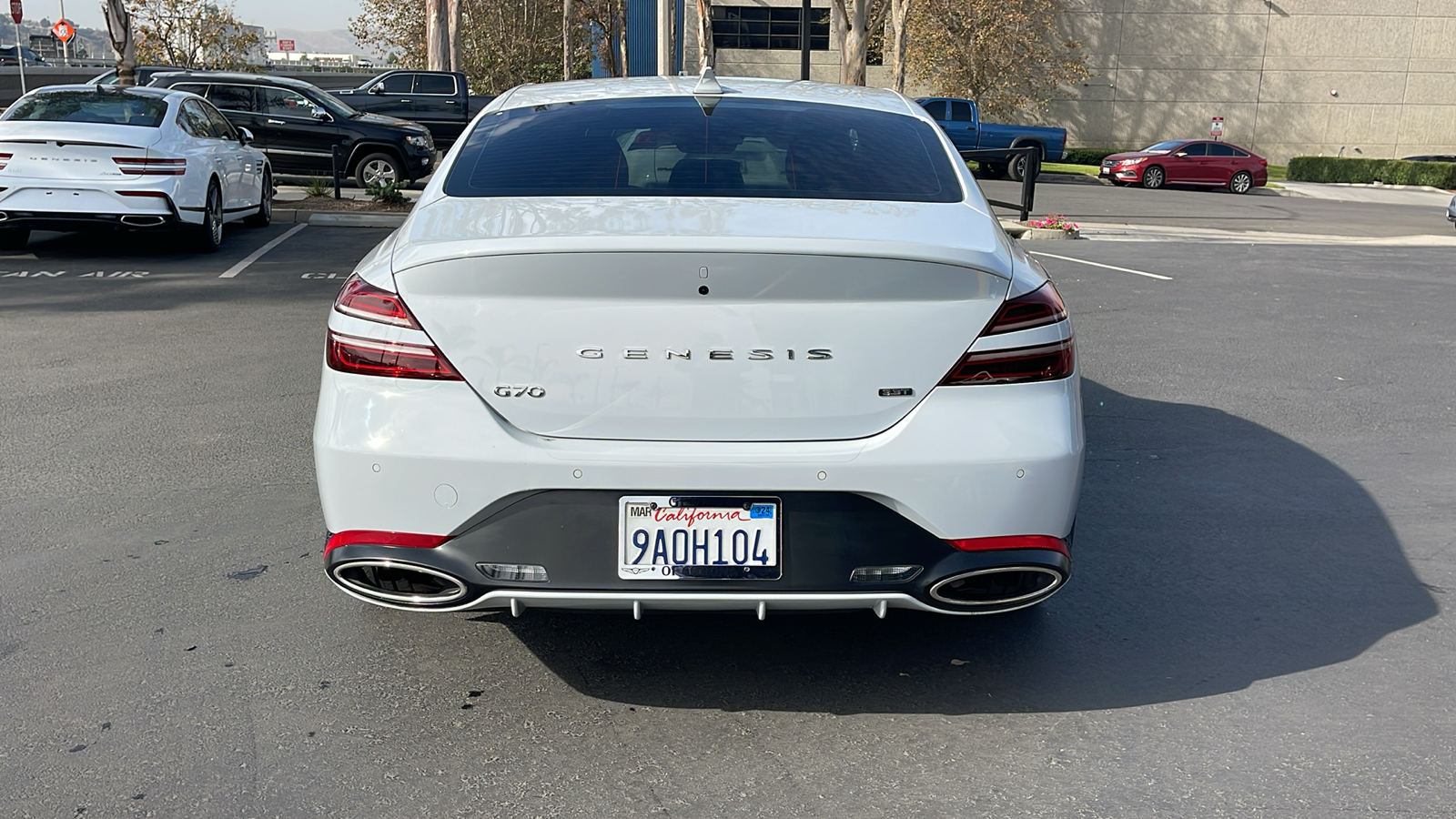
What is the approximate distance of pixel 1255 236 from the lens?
19406 mm

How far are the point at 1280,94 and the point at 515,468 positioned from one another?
51.5 metres

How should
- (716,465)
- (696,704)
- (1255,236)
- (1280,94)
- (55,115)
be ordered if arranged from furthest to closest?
(1280,94)
(1255,236)
(55,115)
(696,704)
(716,465)

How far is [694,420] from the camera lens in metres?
3.17

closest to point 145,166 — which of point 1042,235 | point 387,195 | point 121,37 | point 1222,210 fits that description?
point 387,195

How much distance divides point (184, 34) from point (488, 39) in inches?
524

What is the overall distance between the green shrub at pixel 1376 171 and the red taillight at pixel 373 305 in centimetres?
4387

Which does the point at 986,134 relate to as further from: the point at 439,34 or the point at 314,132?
the point at 314,132

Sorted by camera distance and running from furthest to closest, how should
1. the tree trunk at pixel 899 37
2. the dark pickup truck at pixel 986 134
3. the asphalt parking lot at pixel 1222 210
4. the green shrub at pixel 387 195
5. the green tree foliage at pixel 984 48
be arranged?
the green tree foliage at pixel 984 48 < the tree trunk at pixel 899 37 < the dark pickup truck at pixel 986 134 < the asphalt parking lot at pixel 1222 210 < the green shrub at pixel 387 195

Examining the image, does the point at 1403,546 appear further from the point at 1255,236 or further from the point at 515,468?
the point at 1255,236

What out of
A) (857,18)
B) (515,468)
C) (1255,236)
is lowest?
(1255,236)

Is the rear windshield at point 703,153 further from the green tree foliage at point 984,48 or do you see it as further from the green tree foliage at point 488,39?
the green tree foliage at point 488,39

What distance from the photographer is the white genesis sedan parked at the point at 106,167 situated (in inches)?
457

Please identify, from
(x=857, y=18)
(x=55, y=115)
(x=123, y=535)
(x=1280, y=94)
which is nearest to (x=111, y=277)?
(x=55, y=115)

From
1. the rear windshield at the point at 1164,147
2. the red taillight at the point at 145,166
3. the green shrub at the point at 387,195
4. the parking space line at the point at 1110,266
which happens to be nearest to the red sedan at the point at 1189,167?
the rear windshield at the point at 1164,147
